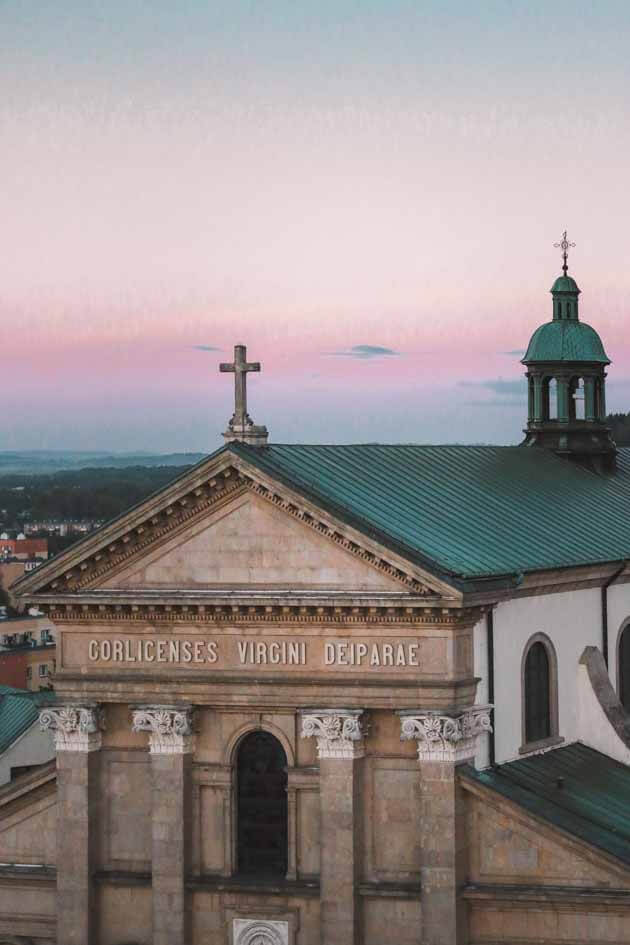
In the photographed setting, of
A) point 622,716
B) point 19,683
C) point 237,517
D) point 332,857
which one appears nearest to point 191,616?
point 237,517

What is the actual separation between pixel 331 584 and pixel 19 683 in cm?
9922

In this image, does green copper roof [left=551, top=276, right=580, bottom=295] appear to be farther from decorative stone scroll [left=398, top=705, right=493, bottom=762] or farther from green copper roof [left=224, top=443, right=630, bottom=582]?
decorative stone scroll [left=398, top=705, right=493, bottom=762]

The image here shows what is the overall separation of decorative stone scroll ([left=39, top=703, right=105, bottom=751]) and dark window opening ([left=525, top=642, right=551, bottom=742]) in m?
10.6

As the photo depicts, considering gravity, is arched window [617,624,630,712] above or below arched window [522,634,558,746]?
above

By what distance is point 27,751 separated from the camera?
370 ft

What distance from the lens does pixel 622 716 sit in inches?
2798

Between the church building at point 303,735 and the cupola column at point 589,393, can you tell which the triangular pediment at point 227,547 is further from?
the cupola column at point 589,393

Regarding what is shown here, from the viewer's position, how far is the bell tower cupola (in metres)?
85.4

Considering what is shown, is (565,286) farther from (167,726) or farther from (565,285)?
(167,726)

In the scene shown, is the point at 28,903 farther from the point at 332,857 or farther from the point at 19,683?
the point at 19,683

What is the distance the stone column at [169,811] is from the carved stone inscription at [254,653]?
1.25m

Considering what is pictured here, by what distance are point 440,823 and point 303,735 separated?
389 centimetres

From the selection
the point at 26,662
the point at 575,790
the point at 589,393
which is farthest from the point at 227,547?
the point at 26,662

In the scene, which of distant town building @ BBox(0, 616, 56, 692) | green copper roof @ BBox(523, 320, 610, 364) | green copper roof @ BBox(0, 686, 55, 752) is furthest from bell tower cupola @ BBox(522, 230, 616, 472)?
distant town building @ BBox(0, 616, 56, 692)
